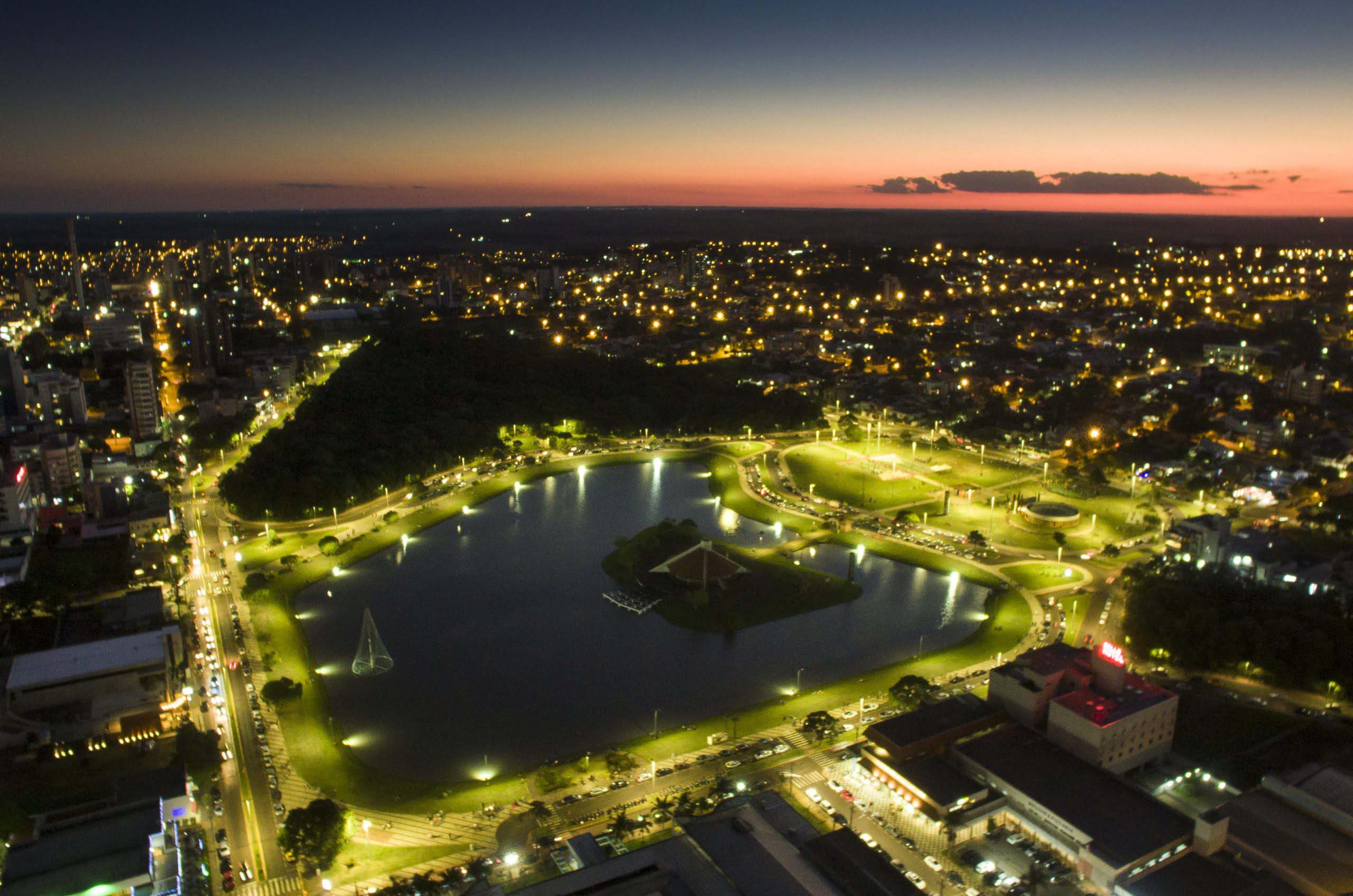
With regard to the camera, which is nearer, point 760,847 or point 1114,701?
point 760,847

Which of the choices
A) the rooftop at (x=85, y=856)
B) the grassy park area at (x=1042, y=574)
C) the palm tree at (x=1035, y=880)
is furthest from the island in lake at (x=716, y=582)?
the rooftop at (x=85, y=856)

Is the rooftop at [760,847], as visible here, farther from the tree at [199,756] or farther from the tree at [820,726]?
the tree at [199,756]

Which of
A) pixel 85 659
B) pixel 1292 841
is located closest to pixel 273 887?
pixel 85 659

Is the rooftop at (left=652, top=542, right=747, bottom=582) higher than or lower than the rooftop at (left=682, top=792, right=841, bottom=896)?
higher

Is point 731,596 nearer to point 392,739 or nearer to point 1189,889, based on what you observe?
point 392,739

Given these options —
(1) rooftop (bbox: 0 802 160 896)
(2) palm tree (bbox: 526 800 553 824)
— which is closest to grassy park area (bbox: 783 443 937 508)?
(2) palm tree (bbox: 526 800 553 824)

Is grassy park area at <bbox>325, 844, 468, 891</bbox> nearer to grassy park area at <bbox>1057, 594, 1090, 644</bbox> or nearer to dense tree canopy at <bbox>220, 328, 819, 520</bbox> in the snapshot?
grassy park area at <bbox>1057, 594, 1090, 644</bbox>

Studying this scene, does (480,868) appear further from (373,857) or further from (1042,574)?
(1042,574)
